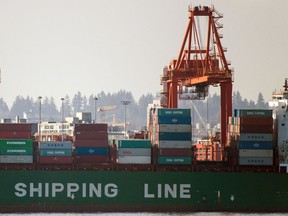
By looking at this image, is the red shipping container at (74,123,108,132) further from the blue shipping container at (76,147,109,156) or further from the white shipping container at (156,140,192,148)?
the white shipping container at (156,140,192,148)

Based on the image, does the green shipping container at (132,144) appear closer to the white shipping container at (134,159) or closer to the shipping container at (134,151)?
the shipping container at (134,151)

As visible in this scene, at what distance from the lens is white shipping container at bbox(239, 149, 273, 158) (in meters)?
87.7

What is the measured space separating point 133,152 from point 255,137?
8677 mm

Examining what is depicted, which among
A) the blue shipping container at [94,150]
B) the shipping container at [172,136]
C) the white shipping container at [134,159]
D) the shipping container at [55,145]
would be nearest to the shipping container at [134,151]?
the white shipping container at [134,159]

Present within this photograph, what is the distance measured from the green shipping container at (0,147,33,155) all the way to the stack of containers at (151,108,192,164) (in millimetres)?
8975

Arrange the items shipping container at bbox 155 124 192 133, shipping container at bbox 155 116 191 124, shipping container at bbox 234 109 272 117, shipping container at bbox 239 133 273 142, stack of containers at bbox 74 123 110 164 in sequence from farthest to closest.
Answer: shipping container at bbox 234 109 272 117 < shipping container at bbox 239 133 273 142 < shipping container at bbox 155 116 191 124 < shipping container at bbox 155 124 192 133 < stack of containers at bbox 74 123 110 164

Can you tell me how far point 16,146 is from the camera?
86375 mm

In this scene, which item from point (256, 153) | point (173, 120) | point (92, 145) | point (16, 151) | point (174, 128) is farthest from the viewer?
point (256, 153)

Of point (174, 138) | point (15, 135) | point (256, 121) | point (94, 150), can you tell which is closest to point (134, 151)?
point (94, 150)

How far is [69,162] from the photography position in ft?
285

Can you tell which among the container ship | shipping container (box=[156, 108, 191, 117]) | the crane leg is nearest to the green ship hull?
the container ship

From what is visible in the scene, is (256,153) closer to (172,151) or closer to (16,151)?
(172,151)

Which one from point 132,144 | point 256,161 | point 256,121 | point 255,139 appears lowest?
point 256,161

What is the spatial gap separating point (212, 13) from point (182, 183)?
16.6 m
